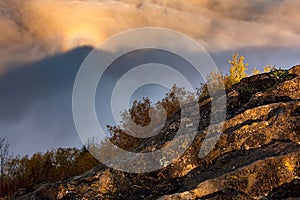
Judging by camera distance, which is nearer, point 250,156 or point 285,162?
point 285,162

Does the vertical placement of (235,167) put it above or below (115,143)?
below

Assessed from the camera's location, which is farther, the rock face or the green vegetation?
the green vegetation

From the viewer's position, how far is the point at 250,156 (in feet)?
30.7

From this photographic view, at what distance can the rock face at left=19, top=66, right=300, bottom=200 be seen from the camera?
314 inches

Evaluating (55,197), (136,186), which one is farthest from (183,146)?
(55,197)

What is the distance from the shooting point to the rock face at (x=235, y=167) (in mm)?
7973

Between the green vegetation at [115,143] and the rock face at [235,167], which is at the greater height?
the green vegetation at [115,143]

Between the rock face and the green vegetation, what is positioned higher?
the green vegetation

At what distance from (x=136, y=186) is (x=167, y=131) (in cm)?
299

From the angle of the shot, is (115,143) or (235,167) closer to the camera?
(235,167)

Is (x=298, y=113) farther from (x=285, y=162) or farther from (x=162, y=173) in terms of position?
(x=162, y=173)

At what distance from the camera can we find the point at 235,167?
9.00 m

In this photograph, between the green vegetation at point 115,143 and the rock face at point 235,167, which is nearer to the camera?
the rock face at point 235,167

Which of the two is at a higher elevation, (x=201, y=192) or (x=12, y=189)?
(x=12, y=189)
